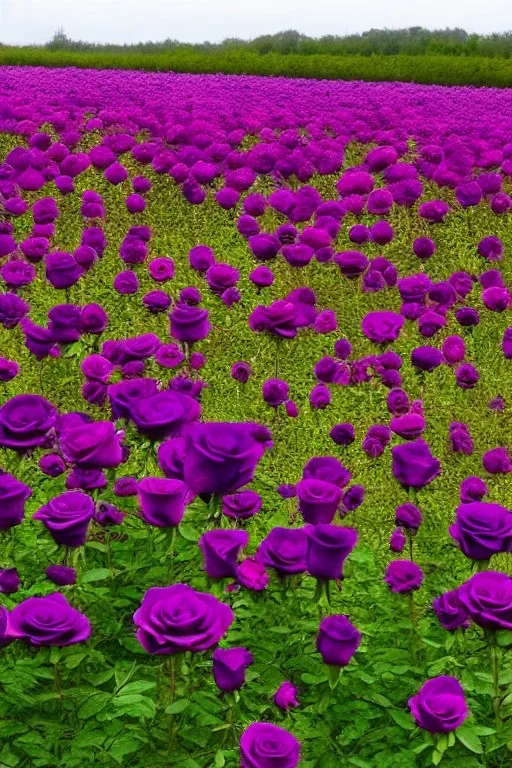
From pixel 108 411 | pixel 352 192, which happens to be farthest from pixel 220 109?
pixel 108 411

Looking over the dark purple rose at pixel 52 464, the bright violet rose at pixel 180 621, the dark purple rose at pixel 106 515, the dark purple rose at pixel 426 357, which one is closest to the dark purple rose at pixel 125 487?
the dark purple rose at pixel 106 515

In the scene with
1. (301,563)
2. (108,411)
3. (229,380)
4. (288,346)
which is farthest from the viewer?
(288,346)

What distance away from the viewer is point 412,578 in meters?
2.55

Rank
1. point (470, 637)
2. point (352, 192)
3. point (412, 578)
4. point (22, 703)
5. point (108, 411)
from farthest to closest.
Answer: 1. point (352, 192)
2. point (108, 411)
3. point (470, 637)
4. point (412, 578)
5. point (22, 703)

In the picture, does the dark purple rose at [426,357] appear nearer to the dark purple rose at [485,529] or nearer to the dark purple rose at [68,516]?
the dark purple rose at [485,529]

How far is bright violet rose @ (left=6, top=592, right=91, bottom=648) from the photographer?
74.8 inches

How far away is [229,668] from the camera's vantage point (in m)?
1.96

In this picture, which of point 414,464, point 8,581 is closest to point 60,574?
point 8,581

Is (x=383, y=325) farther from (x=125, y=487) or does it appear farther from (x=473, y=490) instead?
(x=125, y=487)

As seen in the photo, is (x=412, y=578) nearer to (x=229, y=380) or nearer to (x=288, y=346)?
(x=229, y=380)

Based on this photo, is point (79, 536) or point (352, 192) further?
point (352, 192)

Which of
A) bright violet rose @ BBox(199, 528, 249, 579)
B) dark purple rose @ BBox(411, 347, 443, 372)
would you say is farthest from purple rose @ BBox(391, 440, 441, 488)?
dark purple rose @ BBox(411, 347, 443, 372)

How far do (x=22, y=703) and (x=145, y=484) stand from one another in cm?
70

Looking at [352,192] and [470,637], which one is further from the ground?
[352,192]
